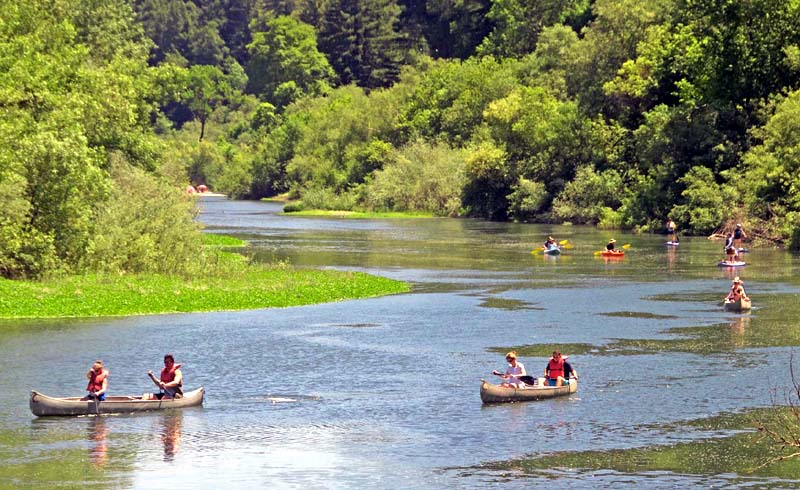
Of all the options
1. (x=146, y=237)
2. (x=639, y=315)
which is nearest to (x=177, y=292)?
(x=146, y=237)

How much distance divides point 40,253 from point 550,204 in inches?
3323

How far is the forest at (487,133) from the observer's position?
6450cm

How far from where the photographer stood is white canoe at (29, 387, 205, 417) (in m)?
37.0

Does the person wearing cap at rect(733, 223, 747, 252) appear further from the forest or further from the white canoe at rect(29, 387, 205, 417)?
the white canoe at rect(29, 387, 205, 417)

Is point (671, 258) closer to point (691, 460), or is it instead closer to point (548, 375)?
point (548, 375)

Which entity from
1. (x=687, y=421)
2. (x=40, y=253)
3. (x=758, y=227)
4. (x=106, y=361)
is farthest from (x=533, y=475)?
(x=758, y=227)

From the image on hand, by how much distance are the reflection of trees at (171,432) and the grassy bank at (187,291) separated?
63.1ft

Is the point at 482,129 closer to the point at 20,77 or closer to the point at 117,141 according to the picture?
the point at 117,141

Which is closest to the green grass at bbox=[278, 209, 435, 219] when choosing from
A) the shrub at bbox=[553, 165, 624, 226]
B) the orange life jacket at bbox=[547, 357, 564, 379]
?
the shrub at bbox=[553, 165, 624, 226]

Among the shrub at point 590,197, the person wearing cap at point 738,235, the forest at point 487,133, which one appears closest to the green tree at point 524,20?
the forest at point 487,133

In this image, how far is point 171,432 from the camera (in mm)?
36219

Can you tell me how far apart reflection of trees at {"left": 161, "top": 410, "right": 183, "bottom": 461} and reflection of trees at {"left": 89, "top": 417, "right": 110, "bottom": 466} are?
1568 millimetres

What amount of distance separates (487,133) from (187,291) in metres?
93.4

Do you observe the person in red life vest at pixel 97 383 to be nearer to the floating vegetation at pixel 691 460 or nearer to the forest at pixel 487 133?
the floating vegetation at pixel 691 460
